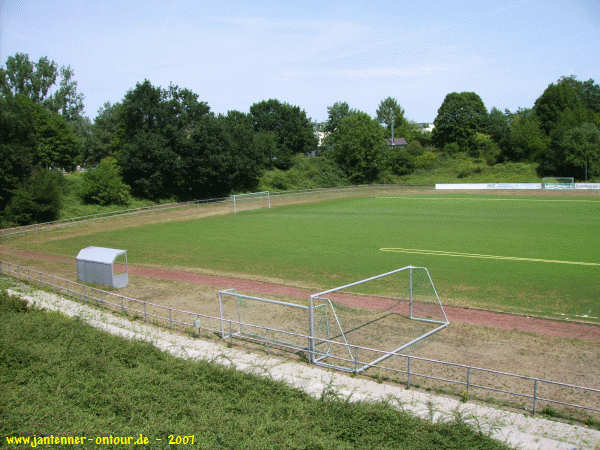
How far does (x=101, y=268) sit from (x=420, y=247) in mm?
19567

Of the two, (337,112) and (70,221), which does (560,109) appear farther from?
(70,221)

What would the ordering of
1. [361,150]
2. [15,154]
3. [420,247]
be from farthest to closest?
[361,150]
[15,154]
[420,247]

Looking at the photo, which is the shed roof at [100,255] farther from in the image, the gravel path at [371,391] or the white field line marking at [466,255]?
the white field line marking at [466,255]

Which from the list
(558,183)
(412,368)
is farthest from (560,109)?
(412,368)

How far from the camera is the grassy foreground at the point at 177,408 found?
9.15m

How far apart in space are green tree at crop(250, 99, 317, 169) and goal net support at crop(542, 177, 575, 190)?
1898 inches

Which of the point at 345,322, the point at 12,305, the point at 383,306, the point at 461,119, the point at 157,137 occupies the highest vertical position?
the point at 461,119

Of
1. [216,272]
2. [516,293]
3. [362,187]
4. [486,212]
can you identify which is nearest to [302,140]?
[362,187]

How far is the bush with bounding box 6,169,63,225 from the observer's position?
4756 centimetres

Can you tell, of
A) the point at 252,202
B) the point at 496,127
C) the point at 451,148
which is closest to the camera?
the point at 252,202

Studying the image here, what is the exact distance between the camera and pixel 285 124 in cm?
10406

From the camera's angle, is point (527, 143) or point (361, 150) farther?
point (361, 150)

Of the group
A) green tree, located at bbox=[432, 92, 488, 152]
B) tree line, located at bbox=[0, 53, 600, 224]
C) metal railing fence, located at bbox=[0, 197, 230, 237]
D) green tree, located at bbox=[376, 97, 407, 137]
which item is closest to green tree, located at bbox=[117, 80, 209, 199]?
tree line, located at bbox=[0, 53, 600, 224]

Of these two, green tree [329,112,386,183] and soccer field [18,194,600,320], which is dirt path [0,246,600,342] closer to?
soccer field [18,194,600,320]
